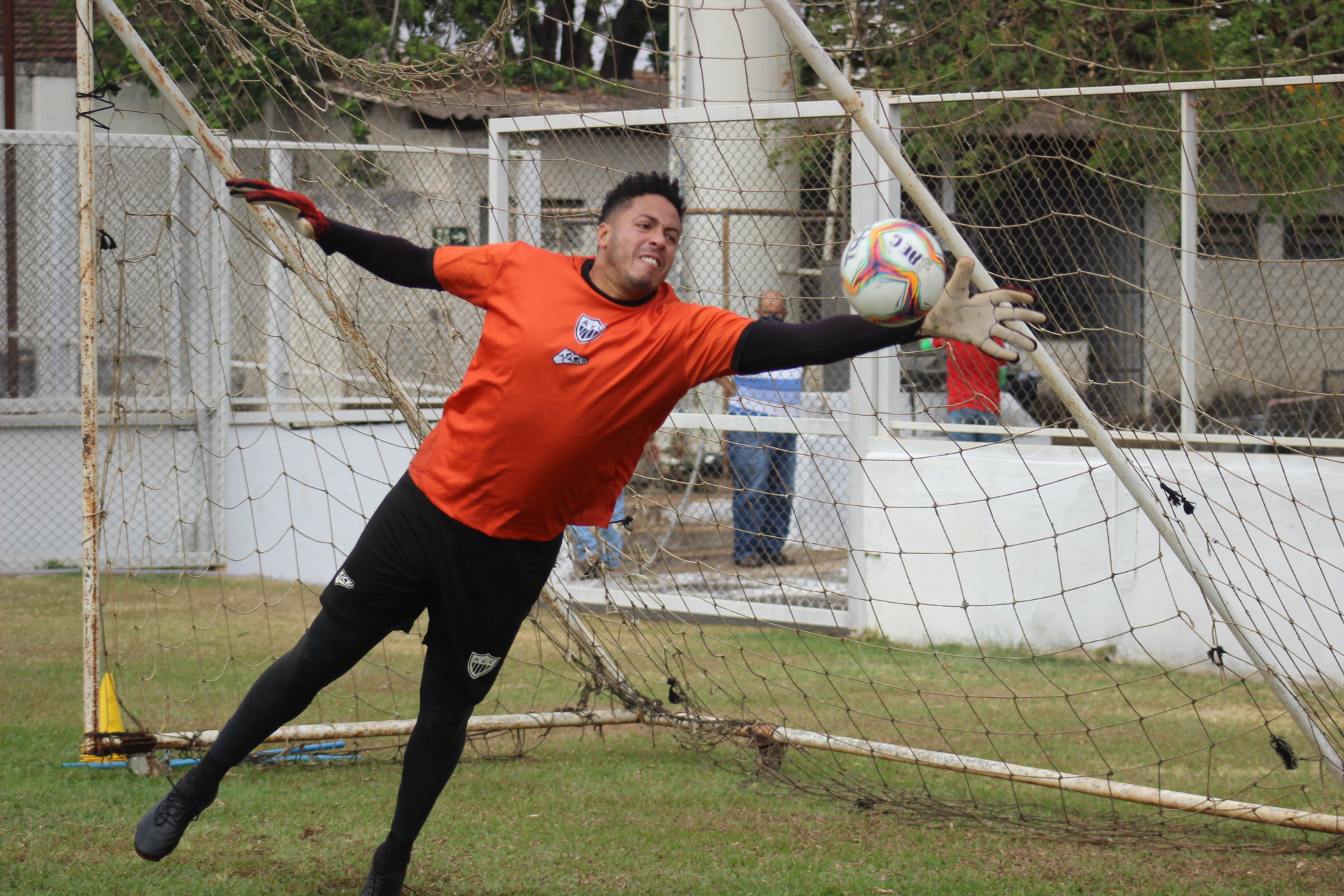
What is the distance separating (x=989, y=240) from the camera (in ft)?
25.5


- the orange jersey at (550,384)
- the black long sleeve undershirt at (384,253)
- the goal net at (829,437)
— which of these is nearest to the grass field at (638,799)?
the goal net at (829,437)

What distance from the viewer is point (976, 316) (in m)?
2.94

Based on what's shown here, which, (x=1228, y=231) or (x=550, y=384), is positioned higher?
(x=1228, y=231)

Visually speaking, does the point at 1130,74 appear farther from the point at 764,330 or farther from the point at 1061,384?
the point at 764,330

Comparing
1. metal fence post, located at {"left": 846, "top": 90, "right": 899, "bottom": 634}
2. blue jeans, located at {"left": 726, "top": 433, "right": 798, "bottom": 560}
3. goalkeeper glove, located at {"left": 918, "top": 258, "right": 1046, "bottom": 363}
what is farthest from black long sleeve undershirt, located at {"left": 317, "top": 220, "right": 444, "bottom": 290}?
blue jeans, located at {"left": 726, "top": 433, "right": 798, "bottom": 560}

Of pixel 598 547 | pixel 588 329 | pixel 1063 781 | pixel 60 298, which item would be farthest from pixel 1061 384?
pixel 60 298

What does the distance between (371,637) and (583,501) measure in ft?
2.30

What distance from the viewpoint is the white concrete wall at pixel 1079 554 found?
21.6ft

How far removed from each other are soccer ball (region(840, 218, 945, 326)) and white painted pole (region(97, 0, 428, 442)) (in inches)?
84.9

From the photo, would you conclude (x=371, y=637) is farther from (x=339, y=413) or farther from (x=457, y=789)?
(x=339, y=413)

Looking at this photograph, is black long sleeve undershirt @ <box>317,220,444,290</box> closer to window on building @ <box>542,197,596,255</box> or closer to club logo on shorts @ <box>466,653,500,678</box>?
club logo on shorts @ <box>466,653,500,678</box>

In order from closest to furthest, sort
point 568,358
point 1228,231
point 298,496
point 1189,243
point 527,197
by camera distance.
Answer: point 568,358 → point 1189,243 → point 1228,231 → point 527,197 → point 298,496

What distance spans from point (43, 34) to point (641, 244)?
13533 millimetres

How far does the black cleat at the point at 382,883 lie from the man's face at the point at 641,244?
1785mm
